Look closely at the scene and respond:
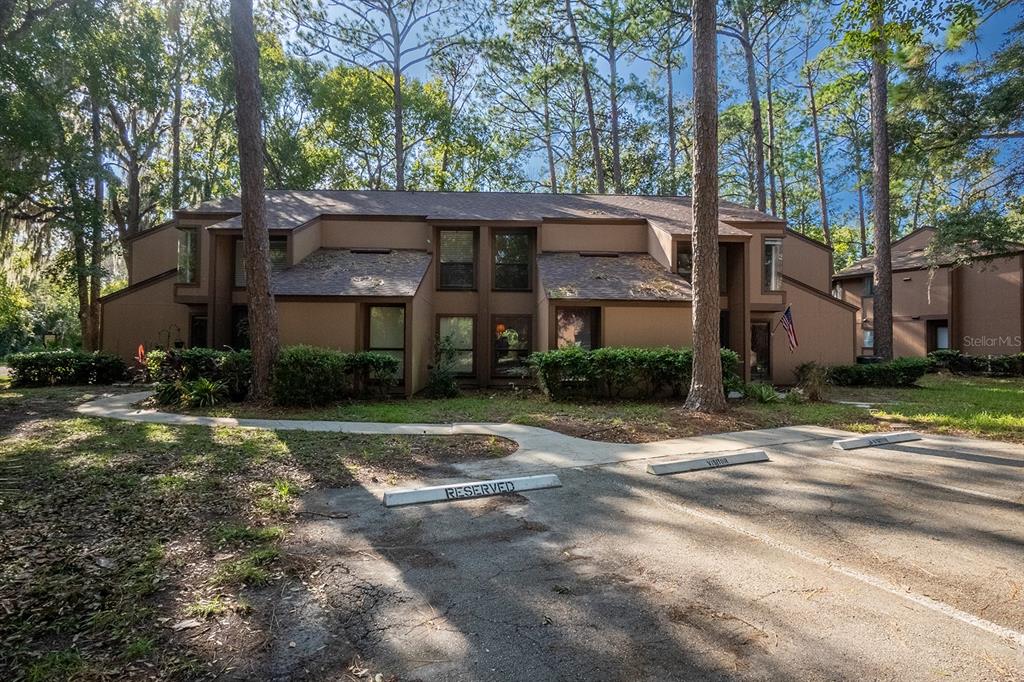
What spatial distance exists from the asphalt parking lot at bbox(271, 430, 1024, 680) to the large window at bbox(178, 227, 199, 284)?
42.2 ft

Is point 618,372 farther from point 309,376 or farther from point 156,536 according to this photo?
point 156,536

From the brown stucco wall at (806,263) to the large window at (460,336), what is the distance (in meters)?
11.6

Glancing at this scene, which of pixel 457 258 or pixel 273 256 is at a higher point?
pixel 457 258

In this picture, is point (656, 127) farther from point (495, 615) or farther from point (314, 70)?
point (495, 615)

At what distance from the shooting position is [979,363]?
1997 cm

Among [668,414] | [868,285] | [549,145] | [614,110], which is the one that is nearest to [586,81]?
[614,110]

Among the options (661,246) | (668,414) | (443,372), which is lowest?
(668,414)

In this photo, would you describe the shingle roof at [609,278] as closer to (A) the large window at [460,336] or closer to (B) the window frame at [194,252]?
(A) the large window at [460,336]

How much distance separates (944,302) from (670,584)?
2582cm

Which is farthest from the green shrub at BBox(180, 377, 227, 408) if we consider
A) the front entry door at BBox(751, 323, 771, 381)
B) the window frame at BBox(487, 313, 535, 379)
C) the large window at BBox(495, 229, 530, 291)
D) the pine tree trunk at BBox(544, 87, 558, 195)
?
Result: the pine tree trunk at BBox(544, 87, 558, 195)

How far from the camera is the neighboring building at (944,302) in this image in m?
20.5

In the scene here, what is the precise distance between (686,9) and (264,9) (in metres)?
16.7

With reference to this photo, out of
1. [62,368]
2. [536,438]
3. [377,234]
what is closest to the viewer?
[536,438]

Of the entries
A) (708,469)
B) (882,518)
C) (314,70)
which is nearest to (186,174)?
(314,70)
